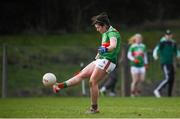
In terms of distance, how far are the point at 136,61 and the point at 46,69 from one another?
191 inches

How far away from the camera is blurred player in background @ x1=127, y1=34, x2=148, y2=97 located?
85.5 feet

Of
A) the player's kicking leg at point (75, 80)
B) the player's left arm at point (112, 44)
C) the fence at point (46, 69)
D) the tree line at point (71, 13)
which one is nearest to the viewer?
the player's left arm at point (112, 44)

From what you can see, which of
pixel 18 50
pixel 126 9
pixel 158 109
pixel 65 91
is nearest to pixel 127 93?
pixel 65 91

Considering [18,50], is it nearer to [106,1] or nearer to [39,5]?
[39,5]

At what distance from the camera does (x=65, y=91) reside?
29906mm

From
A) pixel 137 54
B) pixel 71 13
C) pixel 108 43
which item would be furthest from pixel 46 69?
pixel 71 13

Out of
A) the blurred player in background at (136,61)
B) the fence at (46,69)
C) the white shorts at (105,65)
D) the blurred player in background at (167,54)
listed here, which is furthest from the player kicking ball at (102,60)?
the fence at (46,69)

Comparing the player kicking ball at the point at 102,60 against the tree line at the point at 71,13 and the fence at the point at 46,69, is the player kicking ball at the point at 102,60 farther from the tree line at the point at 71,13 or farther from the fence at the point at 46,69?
the tree line at the point at 71,13

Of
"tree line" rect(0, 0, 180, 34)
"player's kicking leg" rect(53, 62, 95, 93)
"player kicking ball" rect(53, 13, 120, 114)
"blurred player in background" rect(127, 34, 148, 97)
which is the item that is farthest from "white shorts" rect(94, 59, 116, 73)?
"tree line" rect(0, 0, 180, 34)

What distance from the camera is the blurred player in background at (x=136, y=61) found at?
26.1 m

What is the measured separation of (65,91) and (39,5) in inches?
618

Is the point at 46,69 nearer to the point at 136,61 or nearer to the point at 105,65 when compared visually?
the point at 136,61

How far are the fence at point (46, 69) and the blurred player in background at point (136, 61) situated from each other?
2.10 meters

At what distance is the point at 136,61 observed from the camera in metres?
26.1
